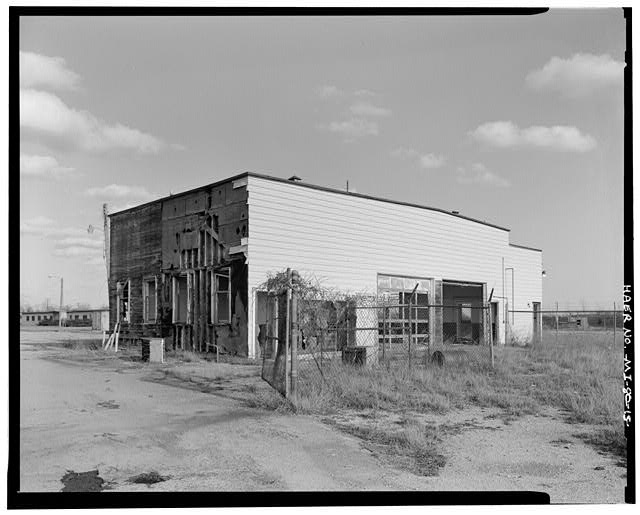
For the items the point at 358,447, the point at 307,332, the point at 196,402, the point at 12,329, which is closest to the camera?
the point at 12,329

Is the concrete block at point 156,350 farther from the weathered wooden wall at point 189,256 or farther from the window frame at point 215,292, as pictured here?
the window frame at point 215,292

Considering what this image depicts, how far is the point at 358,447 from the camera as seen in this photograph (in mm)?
7285

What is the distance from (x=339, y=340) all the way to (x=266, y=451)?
43.8ft

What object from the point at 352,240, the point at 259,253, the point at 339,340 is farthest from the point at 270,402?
the point at 352,240

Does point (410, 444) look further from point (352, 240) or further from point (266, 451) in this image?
point (352, 240)

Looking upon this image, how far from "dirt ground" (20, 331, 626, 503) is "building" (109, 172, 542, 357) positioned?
26.5ft

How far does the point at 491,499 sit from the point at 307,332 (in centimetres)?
1156

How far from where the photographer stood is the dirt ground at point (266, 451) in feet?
19.6

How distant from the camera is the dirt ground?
5961mm

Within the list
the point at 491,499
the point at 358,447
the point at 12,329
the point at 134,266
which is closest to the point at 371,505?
the point at 491,499

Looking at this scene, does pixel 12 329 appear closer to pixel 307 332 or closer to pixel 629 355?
pixel 629 355

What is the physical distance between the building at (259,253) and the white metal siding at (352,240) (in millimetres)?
34

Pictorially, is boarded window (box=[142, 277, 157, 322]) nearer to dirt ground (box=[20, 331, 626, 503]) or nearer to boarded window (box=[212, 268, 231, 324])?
boarded window (box=[212, 268, 231, 324])

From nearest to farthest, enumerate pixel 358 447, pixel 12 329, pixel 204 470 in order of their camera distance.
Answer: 1. pixel 12 329
2. pixel 204 470
3. pixel 358 447
